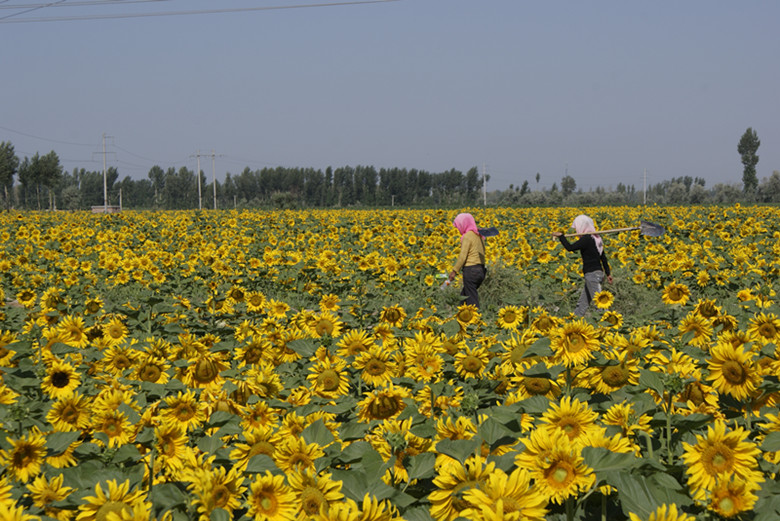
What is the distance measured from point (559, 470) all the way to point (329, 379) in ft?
5.01

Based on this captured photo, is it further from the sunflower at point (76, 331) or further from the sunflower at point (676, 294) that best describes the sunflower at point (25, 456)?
the sunflower at point (676, 294)

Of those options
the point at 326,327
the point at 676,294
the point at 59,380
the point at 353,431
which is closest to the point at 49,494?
the point at 353,431

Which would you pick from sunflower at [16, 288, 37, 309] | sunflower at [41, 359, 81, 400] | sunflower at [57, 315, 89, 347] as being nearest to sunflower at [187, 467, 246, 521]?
sunflower at [41, 359, 81, 400]

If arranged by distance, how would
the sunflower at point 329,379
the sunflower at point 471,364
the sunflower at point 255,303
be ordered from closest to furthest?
the sunflower at point 329,379, the sunflower at point 471,364, the sunflower at point 255,303

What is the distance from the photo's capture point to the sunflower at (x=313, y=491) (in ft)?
5.89

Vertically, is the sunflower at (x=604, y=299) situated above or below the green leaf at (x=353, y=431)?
below

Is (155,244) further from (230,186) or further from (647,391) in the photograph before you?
(230,186)

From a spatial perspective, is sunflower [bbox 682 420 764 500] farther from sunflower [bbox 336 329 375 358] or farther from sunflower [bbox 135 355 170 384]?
sunflower [bbox 135 355 170 384]

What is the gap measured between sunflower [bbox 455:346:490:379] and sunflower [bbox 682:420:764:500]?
1.37 meters

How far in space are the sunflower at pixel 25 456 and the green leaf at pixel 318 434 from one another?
3.17 feet

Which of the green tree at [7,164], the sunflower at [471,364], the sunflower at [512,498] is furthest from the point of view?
the green tree at [7,164]

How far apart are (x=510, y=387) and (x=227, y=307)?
3.85 m

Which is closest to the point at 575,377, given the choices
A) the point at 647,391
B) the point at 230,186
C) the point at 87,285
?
the point at 647,391

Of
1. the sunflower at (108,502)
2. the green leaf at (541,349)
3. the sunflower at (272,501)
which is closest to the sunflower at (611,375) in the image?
the green leaf at (541,349)
